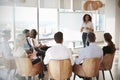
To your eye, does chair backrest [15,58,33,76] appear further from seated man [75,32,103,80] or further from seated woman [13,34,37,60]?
seated man [75,32,103,80]

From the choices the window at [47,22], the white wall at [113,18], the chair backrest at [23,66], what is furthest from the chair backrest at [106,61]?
the white wall at [113,18]

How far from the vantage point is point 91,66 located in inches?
178

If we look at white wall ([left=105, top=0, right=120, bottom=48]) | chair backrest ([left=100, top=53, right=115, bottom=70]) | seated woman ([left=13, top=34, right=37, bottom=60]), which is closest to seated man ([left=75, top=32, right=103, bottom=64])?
chair backrest ([left=100, top=53, right=115, bottom=70])

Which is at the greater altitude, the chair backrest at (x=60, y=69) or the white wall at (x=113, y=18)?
the white wall at (x=113, y=18)

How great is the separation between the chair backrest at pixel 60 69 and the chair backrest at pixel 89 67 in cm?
27

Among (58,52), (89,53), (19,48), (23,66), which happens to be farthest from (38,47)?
(89,53)

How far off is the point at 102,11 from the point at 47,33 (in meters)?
6.06

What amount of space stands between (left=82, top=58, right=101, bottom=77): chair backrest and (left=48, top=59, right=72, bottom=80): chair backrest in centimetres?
30

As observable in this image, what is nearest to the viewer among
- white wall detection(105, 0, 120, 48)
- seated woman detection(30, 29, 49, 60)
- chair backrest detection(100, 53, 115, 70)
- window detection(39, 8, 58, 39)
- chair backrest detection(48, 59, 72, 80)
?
chair backrest detection(48, 59, 72, 80)

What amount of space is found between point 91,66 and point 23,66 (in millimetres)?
1281

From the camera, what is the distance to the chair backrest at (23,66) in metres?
4.48

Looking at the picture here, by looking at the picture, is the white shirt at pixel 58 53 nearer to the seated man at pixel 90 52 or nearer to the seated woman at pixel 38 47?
the seated man at pixel 90 52

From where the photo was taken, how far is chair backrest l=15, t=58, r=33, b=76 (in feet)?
14.7

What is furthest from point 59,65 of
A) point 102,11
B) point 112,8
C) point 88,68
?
point 102,11
